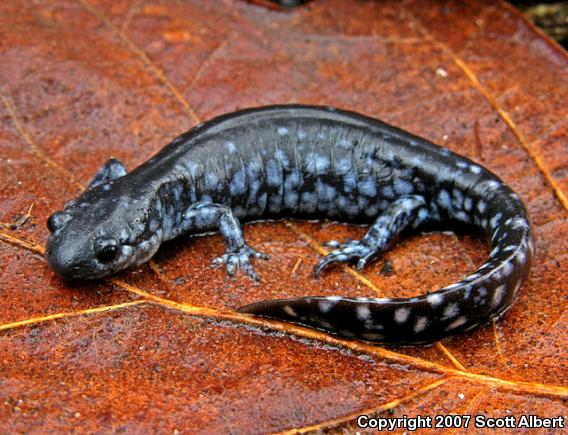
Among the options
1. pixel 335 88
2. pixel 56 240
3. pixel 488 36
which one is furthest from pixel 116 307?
pixel 488 36

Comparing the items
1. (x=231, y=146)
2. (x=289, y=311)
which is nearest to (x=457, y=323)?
(x=289, y=311)

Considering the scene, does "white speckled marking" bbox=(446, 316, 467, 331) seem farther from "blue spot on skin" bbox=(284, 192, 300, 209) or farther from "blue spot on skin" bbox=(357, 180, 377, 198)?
"blue spot on skin" bbox=(284, 192, 300, 209)

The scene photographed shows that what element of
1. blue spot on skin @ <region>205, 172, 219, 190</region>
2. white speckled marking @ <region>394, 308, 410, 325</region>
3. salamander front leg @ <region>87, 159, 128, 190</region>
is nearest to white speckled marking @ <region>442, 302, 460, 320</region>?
white speckled marking @ <region>394, 308, 410, 325</region>

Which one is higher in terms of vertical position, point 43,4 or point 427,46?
point 427,46

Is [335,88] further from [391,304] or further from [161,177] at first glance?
[391,304]

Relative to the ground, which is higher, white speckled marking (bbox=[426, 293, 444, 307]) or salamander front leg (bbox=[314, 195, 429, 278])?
white speckled marking (bbox=[426, 293, 444, 307])

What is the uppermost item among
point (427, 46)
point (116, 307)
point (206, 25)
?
point (427, 46)
